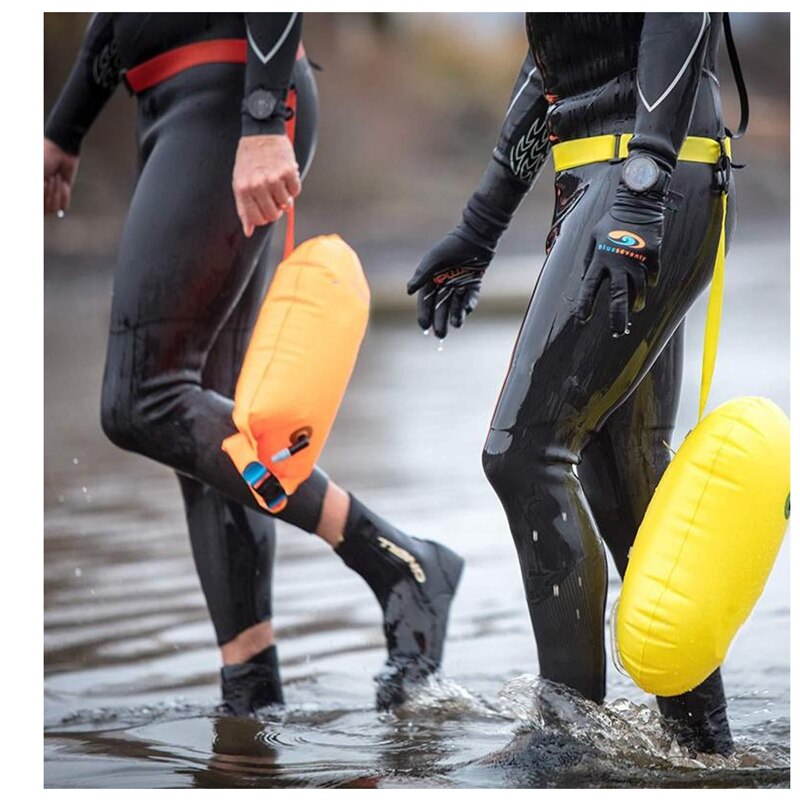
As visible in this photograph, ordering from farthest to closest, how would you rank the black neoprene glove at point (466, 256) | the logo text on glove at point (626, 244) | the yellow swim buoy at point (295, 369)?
the yellow swim buoy at point (295, 369) < the black neoprene glove at point (466, 256) < the logo text on glove at point (626, 244)

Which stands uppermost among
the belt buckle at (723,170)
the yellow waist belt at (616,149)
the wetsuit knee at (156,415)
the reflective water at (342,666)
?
the yellow waist belt at (616,149)

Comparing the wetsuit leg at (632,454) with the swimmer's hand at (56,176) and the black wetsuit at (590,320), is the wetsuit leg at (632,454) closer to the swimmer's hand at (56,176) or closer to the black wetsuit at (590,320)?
the black wetsuit at (590,320)

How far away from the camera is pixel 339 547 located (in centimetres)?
297

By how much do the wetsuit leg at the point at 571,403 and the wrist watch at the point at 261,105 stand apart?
Result: 777 mm

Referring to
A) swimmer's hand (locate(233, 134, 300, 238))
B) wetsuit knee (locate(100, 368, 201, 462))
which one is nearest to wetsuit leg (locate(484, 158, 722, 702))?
swimmer's hand (locate(233, 134, 300, 238))

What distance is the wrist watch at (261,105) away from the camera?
272 cm

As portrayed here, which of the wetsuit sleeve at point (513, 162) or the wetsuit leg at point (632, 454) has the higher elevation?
the wetsuit sleeve at point (513, 162)

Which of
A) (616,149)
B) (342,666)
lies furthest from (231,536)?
(616,149)

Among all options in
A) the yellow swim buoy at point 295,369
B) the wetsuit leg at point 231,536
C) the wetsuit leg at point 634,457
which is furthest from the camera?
the wetsuit leg at point 231,536

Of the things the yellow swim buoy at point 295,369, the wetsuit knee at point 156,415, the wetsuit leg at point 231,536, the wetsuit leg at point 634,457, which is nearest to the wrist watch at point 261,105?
the yellow swim buoy at point 295,369

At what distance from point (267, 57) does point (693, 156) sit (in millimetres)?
944

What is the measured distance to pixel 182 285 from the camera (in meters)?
2.80

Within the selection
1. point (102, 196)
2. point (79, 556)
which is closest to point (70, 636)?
point (79, 556)

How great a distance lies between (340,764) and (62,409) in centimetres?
534
